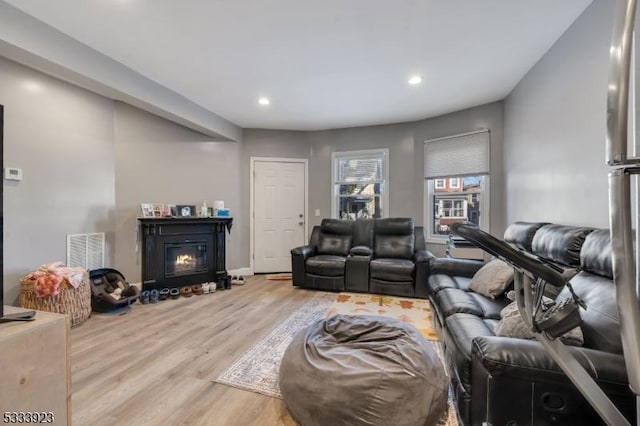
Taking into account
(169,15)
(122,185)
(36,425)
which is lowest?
(36,425)

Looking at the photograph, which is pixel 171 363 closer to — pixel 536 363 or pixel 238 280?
pixel 536 363

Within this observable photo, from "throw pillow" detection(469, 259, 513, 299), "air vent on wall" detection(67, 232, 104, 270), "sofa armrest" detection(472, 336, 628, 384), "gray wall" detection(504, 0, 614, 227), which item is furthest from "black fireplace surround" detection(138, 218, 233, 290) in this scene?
"gray wall" detection(504, 0, 614, 227)

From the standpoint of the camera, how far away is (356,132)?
16.7ft

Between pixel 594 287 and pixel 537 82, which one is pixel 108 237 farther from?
pixel 537 82

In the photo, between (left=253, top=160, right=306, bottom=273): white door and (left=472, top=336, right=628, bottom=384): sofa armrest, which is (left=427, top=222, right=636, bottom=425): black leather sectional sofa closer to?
(left=472, top=336, right=628, bottom=384): sofa armrest

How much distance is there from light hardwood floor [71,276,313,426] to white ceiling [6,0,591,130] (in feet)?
8.48

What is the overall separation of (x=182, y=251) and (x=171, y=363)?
223 cm

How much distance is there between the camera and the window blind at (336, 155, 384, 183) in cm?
504

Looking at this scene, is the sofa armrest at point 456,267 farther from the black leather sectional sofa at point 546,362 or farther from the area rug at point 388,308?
the black leather sectional sofa at point 546,362

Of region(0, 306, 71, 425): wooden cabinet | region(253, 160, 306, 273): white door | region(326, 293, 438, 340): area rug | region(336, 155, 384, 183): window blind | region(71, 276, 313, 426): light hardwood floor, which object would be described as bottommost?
region(71, 276, 313, 426): light hardwood floor

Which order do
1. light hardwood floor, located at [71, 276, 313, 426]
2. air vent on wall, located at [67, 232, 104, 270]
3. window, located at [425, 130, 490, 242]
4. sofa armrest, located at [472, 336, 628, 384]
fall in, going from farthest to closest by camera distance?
window, located at [425, 130, 490, 242] → air vent on wall, located at [67, 232, 104, 270] → light hardwood floor, located at [71, 276, 313, 426] → sofa armrest, located at [472, 336, 628, 384]

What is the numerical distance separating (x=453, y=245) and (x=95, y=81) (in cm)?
440

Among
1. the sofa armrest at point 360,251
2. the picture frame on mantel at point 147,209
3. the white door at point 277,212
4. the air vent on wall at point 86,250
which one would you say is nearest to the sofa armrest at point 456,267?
the sofa armrest at point 360,251

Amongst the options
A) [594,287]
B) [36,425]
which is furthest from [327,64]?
[36,425]
